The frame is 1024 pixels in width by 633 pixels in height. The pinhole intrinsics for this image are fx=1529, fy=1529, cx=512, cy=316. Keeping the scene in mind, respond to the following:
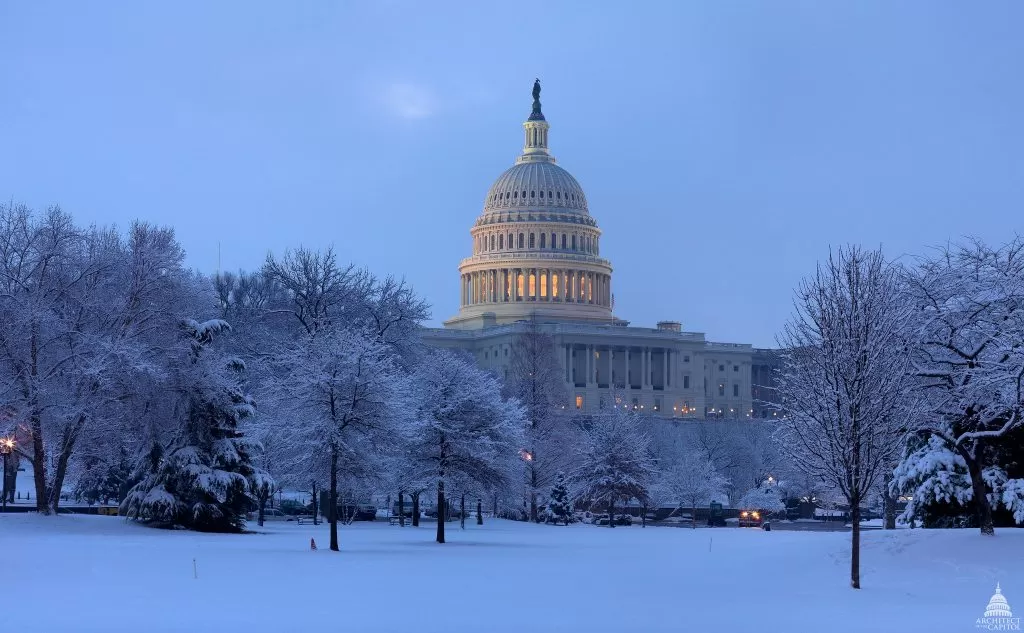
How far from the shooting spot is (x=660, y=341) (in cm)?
18450

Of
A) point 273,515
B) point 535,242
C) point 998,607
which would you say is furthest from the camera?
point 535,242

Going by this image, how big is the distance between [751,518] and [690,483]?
627 inches

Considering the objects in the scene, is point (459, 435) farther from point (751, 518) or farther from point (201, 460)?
point (751, 518)

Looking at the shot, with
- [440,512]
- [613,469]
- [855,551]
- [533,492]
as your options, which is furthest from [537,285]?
[855,551]

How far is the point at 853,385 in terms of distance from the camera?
31891 millimetres

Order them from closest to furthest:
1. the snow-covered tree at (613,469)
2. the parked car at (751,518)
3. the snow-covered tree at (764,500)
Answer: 1. the snow-covered tree at (613,469)
2. the parked car at (751,518)
3. the snow-covered tree at (764,500)

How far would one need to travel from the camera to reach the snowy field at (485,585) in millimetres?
26312

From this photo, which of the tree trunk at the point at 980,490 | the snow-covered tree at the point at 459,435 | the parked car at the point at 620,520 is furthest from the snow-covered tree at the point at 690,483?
the tree trunk at the point at 980,490

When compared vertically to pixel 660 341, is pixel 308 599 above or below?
below

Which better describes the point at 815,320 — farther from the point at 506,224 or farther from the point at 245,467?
the point at 506,224

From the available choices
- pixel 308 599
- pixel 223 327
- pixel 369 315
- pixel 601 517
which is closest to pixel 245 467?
pixel 223 327

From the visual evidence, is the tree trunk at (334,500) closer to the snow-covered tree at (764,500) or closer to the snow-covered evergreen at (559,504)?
the snow-covered evergreen at (559,504)

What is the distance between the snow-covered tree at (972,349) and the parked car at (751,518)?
42.3m

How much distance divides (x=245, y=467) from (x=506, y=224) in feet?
469
